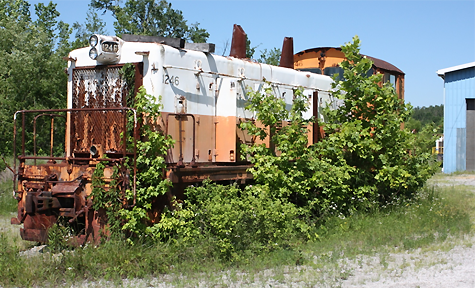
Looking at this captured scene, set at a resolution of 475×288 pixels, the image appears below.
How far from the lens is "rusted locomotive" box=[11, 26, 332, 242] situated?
7453 millimetres

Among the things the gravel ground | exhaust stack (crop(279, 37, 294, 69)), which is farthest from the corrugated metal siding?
the gravel ground

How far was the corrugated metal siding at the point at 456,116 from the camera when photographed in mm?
25094

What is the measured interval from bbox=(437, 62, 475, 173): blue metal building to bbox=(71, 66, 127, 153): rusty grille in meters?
21.4

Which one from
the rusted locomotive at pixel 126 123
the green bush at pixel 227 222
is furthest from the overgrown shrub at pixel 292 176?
the rusted locomotive at pixel 126 123

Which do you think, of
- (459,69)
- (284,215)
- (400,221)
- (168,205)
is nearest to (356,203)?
(400,221)

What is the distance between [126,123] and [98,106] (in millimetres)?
1111

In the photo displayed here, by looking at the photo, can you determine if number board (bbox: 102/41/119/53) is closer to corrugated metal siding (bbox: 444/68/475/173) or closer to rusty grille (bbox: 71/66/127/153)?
rusty grille (bbox: 71/66/127/153)

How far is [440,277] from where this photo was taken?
650cm

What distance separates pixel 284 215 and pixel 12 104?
13.5 meters

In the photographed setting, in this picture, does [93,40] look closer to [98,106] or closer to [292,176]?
[98,106]

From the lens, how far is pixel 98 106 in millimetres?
8359

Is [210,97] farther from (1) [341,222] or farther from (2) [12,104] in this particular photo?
(2) [12,104]

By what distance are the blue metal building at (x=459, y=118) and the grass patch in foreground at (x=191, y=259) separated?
1778 cm

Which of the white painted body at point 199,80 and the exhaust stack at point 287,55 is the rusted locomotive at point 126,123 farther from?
the exhaust stack at point 287,55
